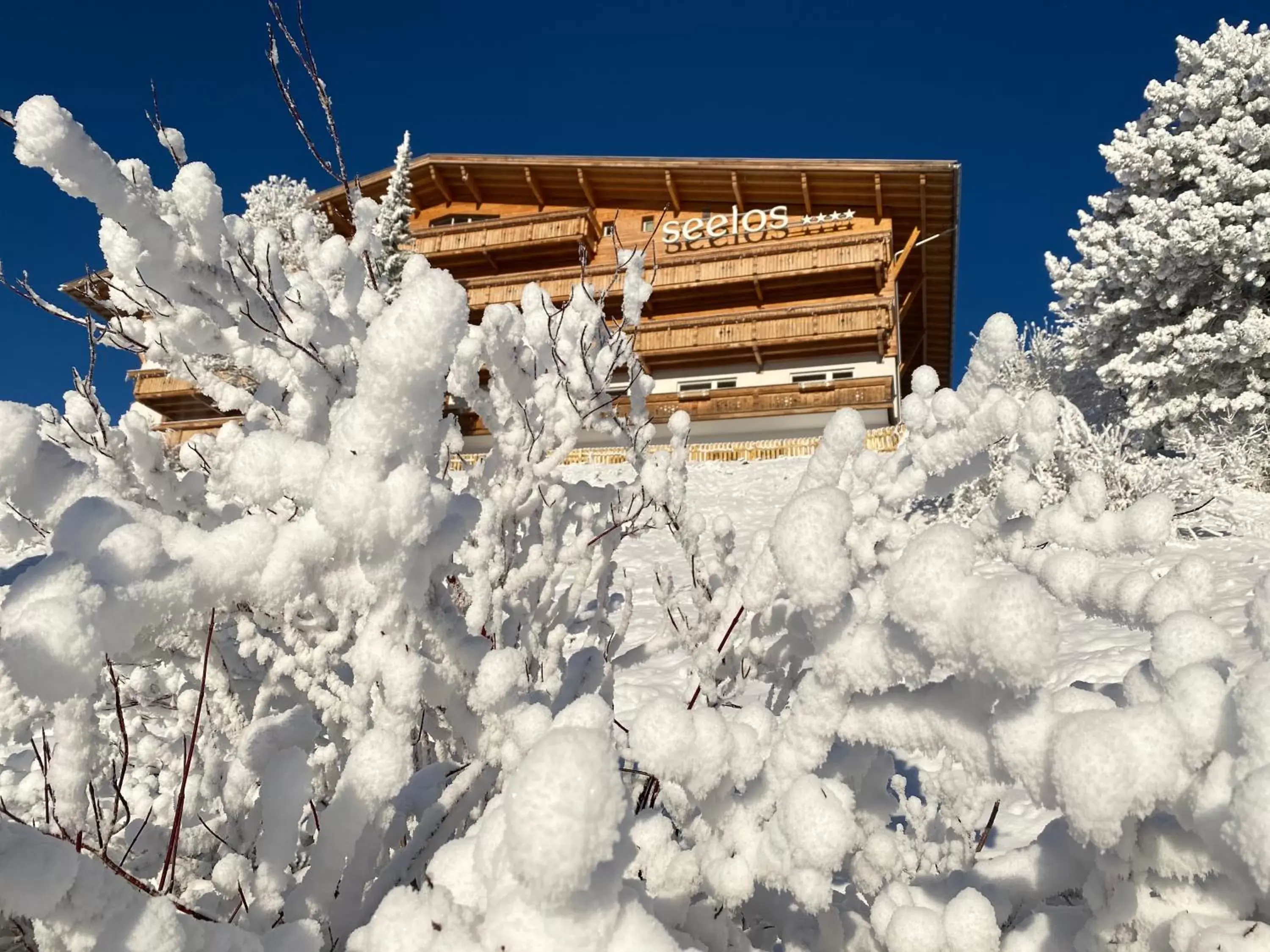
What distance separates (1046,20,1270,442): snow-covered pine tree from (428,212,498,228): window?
1808 cm

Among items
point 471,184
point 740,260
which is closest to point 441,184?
point 471,184

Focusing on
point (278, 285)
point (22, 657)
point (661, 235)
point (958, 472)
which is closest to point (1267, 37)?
point (661, 235)

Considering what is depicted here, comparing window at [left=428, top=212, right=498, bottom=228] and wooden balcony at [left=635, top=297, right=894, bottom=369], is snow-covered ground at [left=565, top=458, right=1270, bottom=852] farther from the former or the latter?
window at [left=428, top=212, right=498, bottom=228]

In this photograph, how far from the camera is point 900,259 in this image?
2162 cm

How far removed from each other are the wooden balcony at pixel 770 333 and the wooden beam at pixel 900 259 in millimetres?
1126

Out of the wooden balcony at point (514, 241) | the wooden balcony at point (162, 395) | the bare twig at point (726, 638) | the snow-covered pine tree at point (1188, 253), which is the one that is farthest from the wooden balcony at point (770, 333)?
the bare twig at point (726, 638)

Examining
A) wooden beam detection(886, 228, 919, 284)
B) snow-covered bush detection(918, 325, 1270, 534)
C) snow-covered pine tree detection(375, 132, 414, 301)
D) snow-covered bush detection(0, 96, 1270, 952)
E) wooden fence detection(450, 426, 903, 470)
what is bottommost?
snow-covered bush detection(0, 96, 1270, 952)

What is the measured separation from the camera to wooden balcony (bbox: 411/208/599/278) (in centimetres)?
2291

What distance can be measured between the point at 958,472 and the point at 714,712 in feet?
4.38

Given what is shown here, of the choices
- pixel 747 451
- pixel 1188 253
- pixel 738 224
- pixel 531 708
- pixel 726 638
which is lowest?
pixel 531 708

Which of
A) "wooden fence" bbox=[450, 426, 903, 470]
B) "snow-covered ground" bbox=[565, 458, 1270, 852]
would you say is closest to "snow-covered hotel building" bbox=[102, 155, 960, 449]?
"wooden fence" bbox=[450, 426, 903, 470]

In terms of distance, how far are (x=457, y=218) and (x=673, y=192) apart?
25.8 feet

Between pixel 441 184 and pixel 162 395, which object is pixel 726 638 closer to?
pixel 441 184

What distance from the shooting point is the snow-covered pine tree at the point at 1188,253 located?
12.5 m
